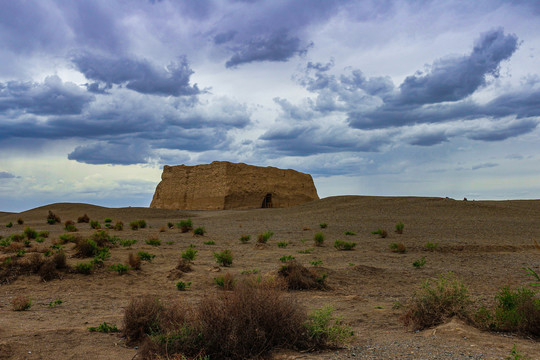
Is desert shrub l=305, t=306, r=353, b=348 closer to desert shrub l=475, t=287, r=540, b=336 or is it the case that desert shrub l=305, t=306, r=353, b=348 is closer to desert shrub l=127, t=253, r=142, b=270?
desert shrub l=475, t=287, r=540, b=336

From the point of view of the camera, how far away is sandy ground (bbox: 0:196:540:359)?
18.8 feet

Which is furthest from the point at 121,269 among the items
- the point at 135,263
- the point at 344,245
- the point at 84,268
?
the point at 344,245

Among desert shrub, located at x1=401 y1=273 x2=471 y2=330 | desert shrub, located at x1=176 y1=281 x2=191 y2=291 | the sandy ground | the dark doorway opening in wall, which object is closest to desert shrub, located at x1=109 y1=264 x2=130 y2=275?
the sandy ground

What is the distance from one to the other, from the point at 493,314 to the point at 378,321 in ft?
6.10

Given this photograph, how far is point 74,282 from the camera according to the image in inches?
433

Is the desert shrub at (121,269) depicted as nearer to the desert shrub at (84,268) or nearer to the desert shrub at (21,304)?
the desert shrub at (84,268)

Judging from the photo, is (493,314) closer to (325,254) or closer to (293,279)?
(293,279)

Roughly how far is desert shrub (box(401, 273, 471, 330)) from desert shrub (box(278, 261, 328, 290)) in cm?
377

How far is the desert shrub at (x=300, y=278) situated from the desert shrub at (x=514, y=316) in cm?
445

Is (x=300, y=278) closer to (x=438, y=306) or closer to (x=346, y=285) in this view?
(x=346, y=285)

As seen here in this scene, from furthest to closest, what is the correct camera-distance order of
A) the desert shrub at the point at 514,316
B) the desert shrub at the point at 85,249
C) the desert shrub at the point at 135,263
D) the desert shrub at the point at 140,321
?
the desert shrub at the point at 85,249, the desert shrub at the point at 135,263, the desert shrub at the point at 140,321, the desert shrub at the point at 514,316

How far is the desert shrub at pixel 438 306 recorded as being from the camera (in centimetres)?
673

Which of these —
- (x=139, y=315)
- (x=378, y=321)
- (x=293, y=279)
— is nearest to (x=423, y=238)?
(x=293, y=279)

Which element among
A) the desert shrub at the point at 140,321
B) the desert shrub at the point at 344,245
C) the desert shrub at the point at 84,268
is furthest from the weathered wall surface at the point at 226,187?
the desert shrub at the point at 140,321
